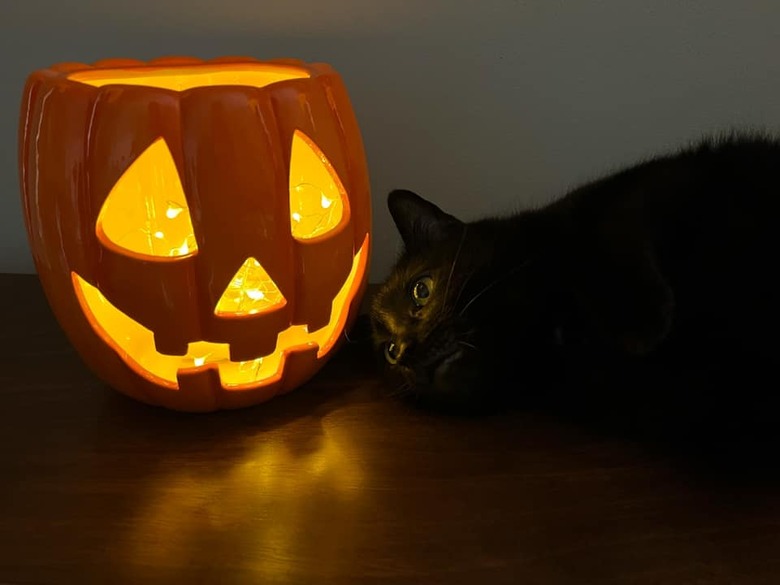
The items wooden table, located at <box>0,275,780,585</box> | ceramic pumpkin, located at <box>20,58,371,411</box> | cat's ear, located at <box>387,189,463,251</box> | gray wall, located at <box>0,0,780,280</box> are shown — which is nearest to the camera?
wooden table, located at <box>0,275,780,585</box>

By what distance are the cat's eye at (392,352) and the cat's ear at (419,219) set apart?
0.52 ft

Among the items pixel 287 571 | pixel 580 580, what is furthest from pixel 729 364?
pixel 287 571

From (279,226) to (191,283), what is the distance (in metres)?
0.11

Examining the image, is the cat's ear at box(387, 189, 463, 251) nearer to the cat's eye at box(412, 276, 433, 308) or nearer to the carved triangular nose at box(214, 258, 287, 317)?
the cat's eye at box(412, 276, 433, 308)

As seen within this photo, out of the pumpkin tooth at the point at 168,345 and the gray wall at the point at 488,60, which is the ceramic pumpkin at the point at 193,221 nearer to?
the pumpkin tooth at the point at 168,345

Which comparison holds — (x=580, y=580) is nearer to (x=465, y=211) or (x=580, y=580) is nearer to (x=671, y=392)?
(x=671, y=392)

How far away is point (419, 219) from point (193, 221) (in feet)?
1.26

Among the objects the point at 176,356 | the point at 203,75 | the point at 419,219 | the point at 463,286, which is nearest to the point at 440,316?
the point at 463,286

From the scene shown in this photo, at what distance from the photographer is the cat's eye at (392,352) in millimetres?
895

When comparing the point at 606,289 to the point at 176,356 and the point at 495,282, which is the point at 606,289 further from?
the point at 176,356

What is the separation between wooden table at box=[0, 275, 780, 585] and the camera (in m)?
0.57

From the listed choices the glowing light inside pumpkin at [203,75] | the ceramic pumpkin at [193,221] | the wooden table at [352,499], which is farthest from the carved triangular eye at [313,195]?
the wooden table at [352,499]

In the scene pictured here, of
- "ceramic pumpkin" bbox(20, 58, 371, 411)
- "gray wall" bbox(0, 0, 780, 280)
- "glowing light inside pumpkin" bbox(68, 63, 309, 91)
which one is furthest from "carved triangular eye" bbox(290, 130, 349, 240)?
"gray wall" bbox(0, 0, 780, 280)

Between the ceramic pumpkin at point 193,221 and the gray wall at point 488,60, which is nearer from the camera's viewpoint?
the ceramic pumpkin at point 193,221
